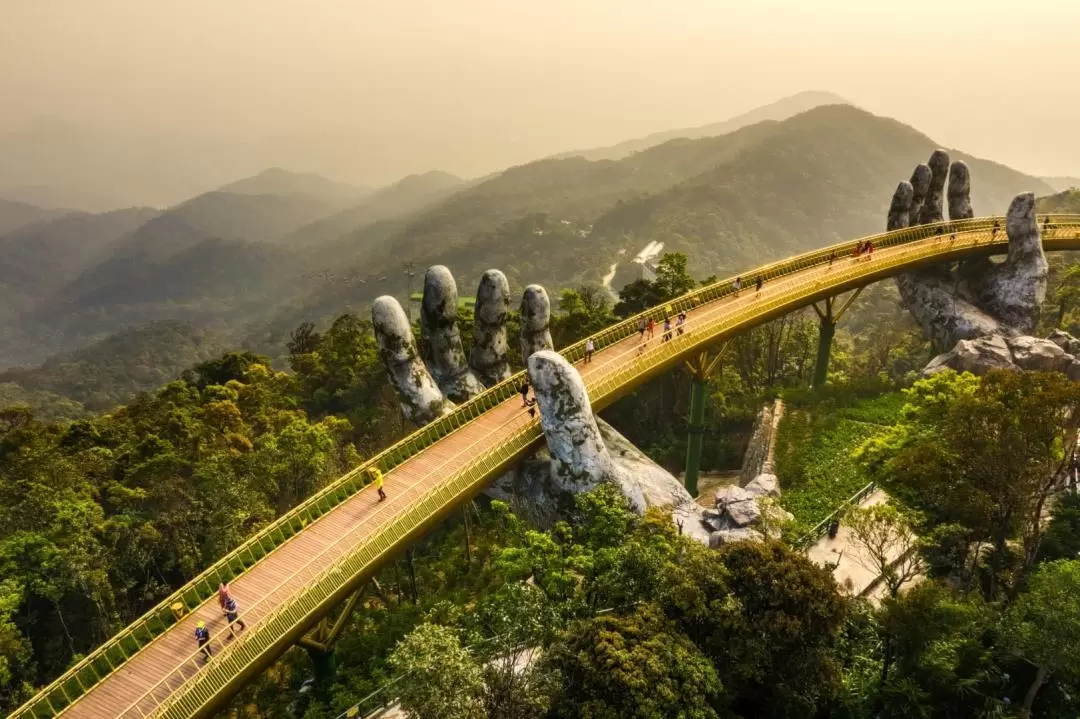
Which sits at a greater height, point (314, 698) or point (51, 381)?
point (314, 698)

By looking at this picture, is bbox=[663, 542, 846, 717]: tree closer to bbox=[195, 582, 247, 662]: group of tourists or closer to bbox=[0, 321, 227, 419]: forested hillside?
bbox=[195, 582, 247, 662]: group of tourists

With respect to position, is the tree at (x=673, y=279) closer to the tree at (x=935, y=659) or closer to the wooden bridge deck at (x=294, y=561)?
the wooden bridge deck at (x=294, y=561)

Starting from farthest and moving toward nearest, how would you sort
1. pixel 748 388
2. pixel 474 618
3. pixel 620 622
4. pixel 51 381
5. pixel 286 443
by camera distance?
pixel 51 381
pixel 748 388
pixel 286 443
pixel 474 618
pixel 620 622

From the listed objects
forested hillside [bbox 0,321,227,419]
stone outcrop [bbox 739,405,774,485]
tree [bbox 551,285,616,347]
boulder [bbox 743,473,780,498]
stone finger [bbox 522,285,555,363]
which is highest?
stone finger [bbox 522,285,555,363]

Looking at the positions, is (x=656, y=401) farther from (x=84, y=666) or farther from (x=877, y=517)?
(x=84, y=666)

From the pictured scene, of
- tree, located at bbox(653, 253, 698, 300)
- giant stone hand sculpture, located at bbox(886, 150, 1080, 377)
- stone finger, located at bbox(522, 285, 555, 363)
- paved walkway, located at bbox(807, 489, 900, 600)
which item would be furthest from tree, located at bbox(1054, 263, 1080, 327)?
stone finger, located at bbox(522, 285, 555, 363)

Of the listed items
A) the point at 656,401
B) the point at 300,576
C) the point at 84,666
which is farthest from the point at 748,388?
the point at 84,666

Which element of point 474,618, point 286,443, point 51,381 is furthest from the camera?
point 51,381
